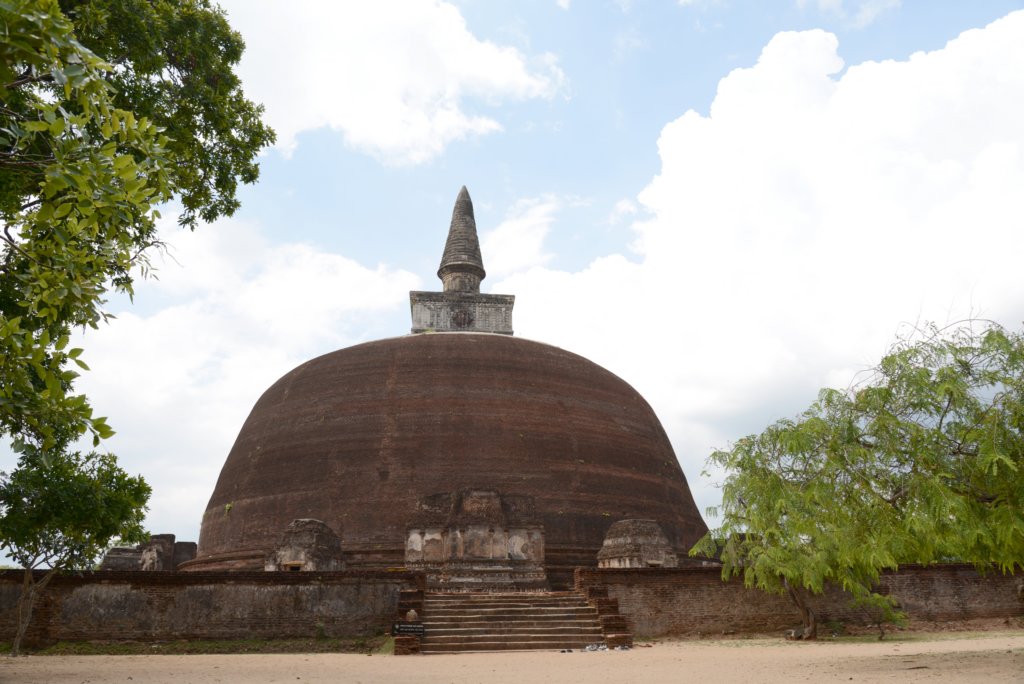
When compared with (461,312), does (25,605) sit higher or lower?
lower

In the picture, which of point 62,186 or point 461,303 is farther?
point 461,303

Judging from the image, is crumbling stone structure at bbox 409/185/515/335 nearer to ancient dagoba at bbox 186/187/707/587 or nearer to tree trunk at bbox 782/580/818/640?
ancient dagoba at bbox 186/187/707/587

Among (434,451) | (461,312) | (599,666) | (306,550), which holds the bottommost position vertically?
(599,666)

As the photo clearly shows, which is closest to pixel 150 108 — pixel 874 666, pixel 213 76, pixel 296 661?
pixel 213 76

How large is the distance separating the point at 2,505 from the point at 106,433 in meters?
7.78

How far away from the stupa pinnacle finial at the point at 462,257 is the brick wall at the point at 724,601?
701 inches

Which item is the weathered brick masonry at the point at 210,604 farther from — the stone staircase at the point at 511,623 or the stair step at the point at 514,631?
the stair step at the point at 514,631

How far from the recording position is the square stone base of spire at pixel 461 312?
1108 inches

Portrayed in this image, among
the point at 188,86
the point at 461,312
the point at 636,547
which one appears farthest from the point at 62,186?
the point at 461,312

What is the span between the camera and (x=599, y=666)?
27.7 feet

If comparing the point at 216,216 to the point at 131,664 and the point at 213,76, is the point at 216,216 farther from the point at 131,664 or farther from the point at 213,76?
the point at 131,664

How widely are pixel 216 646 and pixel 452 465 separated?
24.6 feet

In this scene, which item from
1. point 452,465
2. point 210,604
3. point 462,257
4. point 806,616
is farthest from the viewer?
point 462,257

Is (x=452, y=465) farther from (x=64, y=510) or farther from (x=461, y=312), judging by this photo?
→ (x=461, y=312)
